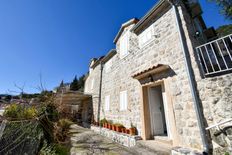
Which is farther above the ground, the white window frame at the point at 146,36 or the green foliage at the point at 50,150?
the white window frame at the point at 146,36

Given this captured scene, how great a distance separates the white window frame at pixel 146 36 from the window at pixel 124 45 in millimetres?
1421

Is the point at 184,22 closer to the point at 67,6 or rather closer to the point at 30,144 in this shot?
the point at 67,6

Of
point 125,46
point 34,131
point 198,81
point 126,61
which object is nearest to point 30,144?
point 34,131

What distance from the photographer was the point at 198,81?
421 centimetres

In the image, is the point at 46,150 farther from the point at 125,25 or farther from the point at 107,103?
the point at 125,25

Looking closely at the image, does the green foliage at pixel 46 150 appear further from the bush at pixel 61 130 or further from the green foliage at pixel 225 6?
the green foliage at pixel 225 6

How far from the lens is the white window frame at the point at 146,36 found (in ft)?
21.8

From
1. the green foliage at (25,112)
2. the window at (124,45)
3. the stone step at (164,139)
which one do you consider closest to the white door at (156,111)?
the stone step at (164,139)

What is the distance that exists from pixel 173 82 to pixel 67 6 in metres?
7.08

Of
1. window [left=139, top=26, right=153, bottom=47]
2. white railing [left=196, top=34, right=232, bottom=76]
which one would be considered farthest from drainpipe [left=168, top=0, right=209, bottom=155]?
window [left=139, top=26, right=153, bottom=47]

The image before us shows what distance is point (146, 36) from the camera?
6.98 metres

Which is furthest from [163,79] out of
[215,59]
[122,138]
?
[122,138]

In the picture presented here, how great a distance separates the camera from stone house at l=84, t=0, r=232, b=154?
12.3 feet

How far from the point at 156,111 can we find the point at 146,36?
4.06 m
